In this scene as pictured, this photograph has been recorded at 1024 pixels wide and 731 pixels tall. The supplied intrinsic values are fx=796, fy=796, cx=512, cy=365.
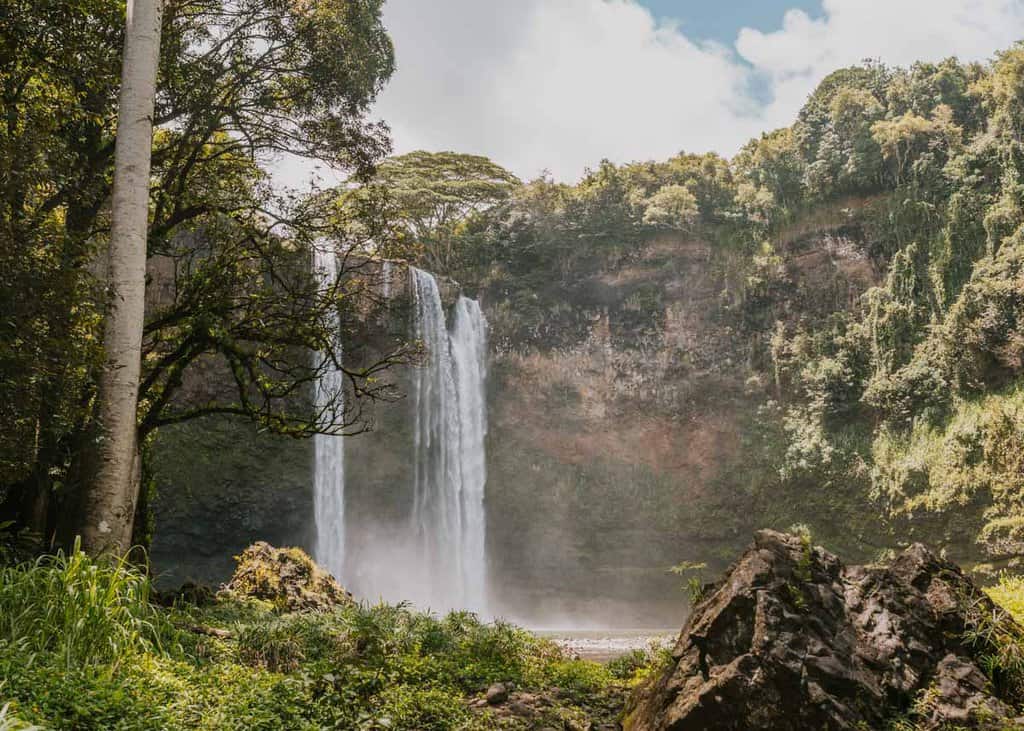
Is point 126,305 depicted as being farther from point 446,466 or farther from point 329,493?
point 446,466

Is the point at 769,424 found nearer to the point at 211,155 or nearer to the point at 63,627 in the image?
the point at 211,155

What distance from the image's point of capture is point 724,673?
486 cm

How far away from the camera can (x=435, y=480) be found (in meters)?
27.9

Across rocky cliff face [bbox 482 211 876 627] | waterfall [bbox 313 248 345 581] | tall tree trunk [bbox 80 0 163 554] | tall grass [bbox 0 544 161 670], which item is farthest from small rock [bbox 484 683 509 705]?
rocky cliff face [bbox 482 211 876 627]

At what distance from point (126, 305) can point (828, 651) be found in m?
6.31

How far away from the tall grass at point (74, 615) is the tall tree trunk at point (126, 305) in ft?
4.26

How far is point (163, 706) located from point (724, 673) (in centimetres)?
323

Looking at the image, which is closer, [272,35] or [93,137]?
[93,137]

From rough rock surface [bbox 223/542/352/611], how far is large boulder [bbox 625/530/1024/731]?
17.2ft

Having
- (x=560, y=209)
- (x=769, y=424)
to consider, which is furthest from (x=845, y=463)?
(x=560, y=209)

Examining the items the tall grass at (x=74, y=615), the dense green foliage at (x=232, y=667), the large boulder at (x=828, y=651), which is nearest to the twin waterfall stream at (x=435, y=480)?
the dense green foliage at (x=232, y=667)

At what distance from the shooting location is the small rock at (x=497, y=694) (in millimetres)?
5950

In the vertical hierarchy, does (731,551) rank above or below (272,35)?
below

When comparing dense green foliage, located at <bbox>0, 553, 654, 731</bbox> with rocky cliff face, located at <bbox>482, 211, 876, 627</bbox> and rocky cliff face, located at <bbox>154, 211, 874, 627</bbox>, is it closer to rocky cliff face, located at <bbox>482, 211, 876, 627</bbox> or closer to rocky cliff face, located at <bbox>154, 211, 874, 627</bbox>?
rocky cliff face, located at <bbox>154, 211, 874, 627</bbox>
